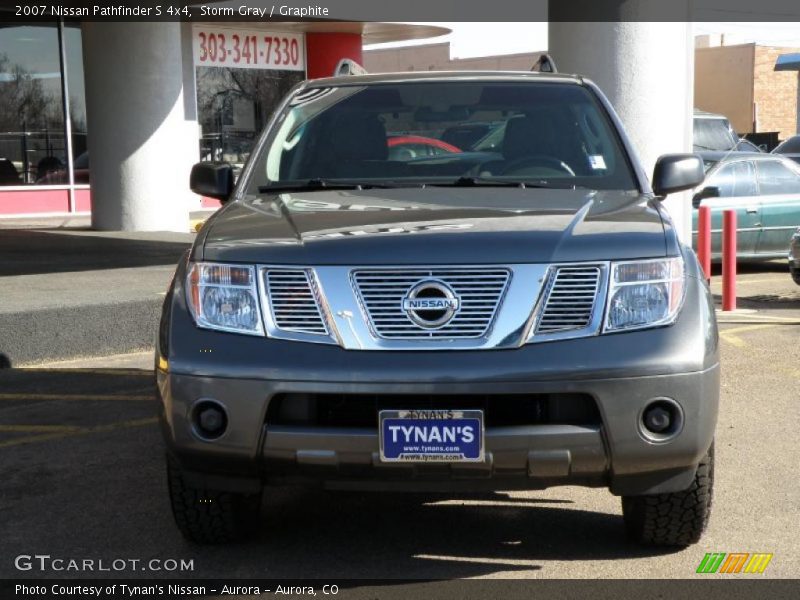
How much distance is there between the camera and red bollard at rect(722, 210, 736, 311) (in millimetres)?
11188

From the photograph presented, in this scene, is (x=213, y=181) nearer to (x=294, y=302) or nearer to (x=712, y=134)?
(x=294, y=302)

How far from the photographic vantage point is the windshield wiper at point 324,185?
5234 mm

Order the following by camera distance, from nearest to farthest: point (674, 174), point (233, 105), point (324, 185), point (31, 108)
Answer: point (324, 185) → point (674, 174) → point (31, 108) → point (233, 105)

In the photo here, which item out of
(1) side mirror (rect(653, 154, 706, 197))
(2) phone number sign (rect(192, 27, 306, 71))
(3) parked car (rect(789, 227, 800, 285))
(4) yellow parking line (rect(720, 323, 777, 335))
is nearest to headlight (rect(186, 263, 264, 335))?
(1) side mirror (rect(653, 154, 706, 197))

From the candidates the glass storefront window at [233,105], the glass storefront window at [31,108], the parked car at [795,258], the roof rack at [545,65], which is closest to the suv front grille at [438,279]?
the roof rack at [545,65]

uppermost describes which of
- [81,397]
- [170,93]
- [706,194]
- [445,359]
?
[170,93]

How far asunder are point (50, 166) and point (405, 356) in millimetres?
19246

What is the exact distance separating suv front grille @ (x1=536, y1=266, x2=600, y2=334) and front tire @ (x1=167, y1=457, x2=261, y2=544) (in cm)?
134

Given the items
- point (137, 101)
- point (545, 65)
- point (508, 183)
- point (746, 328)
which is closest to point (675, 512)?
point (508, 183)

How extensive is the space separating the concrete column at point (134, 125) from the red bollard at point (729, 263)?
8507mm

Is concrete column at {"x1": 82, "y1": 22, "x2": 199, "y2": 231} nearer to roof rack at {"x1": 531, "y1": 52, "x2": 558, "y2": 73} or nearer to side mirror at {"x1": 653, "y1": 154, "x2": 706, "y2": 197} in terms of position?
roof rack at {"x1": 531, "y1": 52, "x2": 558, "y2": 73}

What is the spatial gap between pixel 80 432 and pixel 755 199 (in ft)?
32.6

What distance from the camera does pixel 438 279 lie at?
162 inches

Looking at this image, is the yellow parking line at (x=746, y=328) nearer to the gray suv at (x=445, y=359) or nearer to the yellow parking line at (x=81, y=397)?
the yellow parking line at (x=81, y=397)
